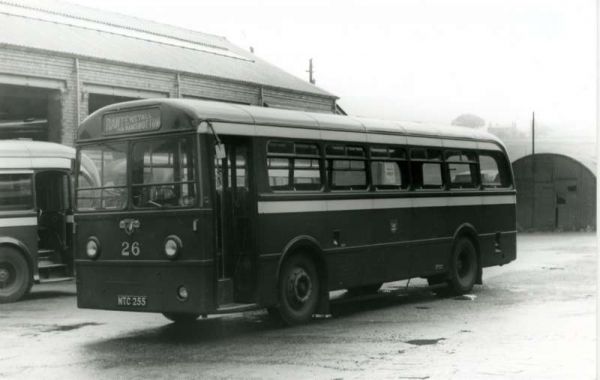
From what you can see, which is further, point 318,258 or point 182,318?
point 182,318

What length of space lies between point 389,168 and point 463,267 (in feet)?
9.36

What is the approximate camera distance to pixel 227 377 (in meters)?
8.18


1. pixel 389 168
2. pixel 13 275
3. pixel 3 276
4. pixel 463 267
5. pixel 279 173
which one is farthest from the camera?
pixel 13 275

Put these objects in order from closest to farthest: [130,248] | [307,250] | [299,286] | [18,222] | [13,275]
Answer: [130,248]
[299,286]
[307,250]
[13,275]
[18,222]

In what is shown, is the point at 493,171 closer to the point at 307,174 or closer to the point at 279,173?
the point at 307,174

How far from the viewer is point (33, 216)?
16.4m

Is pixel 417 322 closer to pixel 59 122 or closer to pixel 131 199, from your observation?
pixel 131 199

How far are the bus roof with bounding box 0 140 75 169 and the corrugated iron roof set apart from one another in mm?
6138

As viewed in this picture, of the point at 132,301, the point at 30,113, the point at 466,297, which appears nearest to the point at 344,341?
the point at 132,301

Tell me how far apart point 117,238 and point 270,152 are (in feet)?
7.19

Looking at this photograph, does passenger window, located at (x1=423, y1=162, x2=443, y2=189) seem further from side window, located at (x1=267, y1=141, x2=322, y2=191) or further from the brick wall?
the brick wall

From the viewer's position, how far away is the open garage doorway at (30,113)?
23438mm

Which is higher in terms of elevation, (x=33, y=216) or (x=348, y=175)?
(x=348, y=175)

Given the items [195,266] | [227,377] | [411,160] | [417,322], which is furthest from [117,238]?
[411,160]
